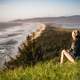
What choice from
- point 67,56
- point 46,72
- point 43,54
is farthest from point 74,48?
point 46,72

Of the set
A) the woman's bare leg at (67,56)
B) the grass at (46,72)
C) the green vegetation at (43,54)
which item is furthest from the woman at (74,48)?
the grass at (46,72)

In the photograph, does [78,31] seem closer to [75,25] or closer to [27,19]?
[75,25]

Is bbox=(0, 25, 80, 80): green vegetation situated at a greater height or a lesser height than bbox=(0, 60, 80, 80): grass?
greater

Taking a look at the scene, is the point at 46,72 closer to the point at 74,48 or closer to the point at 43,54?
the point at 43,54

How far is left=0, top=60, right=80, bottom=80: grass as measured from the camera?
21.3ft

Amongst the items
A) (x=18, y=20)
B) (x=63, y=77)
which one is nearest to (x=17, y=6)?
(x=18, y=20)

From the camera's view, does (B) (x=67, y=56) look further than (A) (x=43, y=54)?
No

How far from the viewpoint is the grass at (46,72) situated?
6.49m

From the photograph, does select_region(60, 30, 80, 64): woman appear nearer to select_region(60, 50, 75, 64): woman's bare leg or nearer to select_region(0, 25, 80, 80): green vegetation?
select_region(60, 50, 75, 64): woman's bare leg

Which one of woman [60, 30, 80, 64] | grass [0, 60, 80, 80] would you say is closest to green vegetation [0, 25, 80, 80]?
grass [0, 60, 80, 80]

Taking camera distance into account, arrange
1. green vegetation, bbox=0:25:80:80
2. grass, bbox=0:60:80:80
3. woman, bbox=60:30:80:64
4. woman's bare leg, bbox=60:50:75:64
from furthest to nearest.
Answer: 1. woman, bbox=60:30:80:64
2. woman's bare leg, bbox=60:50:75:64
3. green vegetation, bbox=0:25:80:80
4. grass, bbox=0:60:80:80

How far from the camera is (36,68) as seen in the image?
700 cm

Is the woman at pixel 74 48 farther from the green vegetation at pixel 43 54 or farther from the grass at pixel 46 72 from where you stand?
the grass at pixel 46 72

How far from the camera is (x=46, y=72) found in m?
6.66
